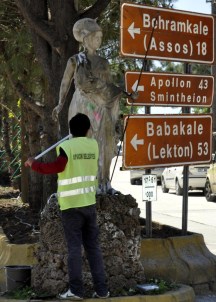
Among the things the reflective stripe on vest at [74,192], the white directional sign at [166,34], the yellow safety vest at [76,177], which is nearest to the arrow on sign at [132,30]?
the white directional sign at [166,34]

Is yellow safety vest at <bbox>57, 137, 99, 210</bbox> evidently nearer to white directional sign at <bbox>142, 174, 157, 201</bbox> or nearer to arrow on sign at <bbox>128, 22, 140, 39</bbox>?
white directional sign at <bbox>142, 174, 157, 201</bbox>

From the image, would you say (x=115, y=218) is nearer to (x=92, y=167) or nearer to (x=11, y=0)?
(x=92, y=167)

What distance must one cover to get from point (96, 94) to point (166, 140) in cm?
158

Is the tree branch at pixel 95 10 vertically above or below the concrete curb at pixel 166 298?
above

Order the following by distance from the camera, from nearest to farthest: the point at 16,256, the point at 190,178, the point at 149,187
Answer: the point at 16,256
the point at 149,187
the point at 190,178

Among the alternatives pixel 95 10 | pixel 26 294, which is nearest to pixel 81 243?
pixel 26 294

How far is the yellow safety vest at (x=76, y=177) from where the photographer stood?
6410mm

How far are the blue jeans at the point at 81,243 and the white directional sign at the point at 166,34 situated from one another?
8.40ft

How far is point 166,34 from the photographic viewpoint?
28.8 feet

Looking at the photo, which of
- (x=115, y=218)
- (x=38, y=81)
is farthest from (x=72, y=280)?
(x=38, y=81)

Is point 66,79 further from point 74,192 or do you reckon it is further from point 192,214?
point 192,214

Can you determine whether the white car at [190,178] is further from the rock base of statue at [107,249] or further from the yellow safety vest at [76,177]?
the yellow safety vest at [76,177]

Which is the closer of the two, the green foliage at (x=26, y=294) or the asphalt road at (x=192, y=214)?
the green foliage at (x=26, y=294)

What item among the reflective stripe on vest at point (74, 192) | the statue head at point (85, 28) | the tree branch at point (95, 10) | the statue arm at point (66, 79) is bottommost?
the reflective stripe on vest at point (74, 192)
